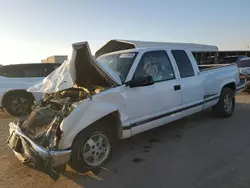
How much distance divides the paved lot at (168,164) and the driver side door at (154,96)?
525mm

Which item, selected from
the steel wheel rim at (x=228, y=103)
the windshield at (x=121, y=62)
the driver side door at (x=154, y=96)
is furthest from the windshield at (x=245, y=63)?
the windshield at (x=121, y=62)

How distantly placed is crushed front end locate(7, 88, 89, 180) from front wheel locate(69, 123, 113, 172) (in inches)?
8.8

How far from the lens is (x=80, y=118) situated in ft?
12.1

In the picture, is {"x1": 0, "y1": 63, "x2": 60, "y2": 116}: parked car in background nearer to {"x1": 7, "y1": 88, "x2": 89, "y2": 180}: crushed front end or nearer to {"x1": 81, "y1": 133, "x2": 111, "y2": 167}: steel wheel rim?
{"x1": 7, "y1": 88, "x2": 89, "y2": 180}: crushed front end

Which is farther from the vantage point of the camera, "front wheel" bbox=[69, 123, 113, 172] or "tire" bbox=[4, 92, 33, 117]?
"tire" bbox=[4, 92, 33, 117]

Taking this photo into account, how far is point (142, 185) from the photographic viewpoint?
3.50 metres

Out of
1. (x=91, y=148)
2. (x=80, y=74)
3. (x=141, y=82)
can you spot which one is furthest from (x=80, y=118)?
(x=141, y=82)

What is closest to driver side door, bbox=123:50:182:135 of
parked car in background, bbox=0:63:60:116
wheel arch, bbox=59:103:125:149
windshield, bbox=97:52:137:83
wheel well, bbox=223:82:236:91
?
windshield, bbox=97:52:137:83

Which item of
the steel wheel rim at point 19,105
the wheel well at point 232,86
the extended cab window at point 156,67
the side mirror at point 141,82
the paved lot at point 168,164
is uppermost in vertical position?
the extended cab window at point 156,67

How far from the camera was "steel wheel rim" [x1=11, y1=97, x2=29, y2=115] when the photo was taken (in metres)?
8.91

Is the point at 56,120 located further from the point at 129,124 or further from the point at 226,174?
the point at 226,174

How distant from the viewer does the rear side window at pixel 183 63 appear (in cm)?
547

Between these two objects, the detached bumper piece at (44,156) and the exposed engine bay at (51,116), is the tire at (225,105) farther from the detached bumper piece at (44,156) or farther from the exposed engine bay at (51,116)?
the detached bumper piece at (44,156)

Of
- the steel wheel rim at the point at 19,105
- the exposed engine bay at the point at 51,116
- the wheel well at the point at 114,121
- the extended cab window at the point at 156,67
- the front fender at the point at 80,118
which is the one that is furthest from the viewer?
the steel wheel rim at the point at 19,105
